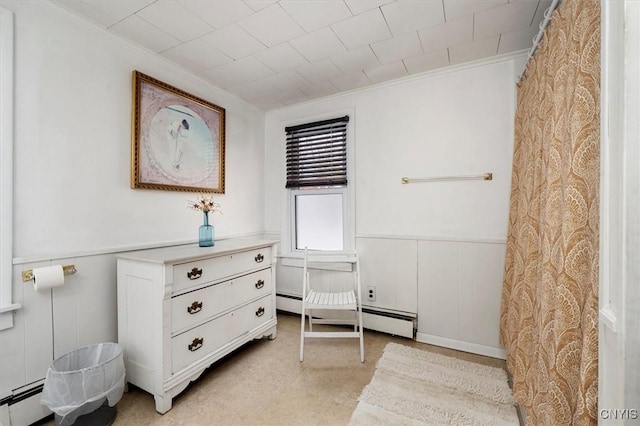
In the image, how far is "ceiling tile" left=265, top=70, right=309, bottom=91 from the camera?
95.5 inches

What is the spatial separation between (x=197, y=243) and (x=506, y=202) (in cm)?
264

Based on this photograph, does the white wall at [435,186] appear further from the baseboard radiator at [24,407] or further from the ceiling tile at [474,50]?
the baseboard radiator at [24,407]

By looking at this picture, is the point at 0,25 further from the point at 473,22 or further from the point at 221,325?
the point at 473,22

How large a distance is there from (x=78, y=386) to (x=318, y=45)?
2.52 metres

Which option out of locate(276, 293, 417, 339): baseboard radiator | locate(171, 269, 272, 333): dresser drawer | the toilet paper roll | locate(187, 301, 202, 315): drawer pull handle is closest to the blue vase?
locate(171, 269, 272, 333): dresser drawer

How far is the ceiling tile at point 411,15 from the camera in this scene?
1.61 m

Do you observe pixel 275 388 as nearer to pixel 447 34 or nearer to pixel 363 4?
pixel 363 4

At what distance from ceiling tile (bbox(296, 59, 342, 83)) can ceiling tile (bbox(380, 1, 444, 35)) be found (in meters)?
0.61

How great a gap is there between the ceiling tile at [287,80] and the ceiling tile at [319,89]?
90mm

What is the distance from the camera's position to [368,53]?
6.90 feet

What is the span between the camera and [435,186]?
240 cm

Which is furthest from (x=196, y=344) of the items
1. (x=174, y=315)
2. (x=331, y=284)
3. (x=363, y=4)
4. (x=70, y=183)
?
(x=363, y=4)

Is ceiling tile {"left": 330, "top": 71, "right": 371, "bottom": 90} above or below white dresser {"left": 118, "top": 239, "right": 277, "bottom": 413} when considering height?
above

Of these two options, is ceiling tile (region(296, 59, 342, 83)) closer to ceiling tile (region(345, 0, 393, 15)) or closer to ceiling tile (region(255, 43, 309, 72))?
ceiling tile (region(255, 43, 309, 72))
